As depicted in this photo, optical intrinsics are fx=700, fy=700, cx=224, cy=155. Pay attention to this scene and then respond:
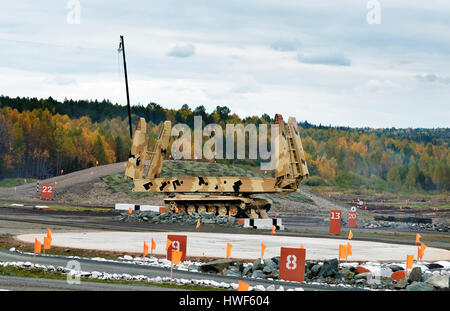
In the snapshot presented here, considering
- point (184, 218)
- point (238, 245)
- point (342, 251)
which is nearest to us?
point (342, 251)

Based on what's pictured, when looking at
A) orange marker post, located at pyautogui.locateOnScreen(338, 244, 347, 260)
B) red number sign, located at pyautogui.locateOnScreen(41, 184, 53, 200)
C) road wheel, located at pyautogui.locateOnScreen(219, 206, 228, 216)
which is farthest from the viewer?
red number sign, located at pyautogui.locateOnScreen(41, 184, 53, 200)

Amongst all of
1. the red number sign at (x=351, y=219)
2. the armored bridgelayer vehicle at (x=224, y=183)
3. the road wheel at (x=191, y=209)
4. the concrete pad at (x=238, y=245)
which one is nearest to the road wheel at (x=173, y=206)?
the armored bridgelayer vehicle at (x=224, y=183)

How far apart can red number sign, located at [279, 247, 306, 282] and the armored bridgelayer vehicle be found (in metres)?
28.1

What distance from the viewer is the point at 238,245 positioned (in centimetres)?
3841

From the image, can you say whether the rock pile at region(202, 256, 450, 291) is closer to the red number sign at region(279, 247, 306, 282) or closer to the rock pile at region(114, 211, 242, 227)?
the red number sign at region(279, 247, 306, 282)

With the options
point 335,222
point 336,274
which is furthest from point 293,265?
point 335,222

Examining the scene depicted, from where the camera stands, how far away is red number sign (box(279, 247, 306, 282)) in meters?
24.9

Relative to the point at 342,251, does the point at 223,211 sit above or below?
below

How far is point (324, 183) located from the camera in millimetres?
168125

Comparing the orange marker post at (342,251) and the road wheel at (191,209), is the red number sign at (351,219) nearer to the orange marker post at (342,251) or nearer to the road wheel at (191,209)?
the road wheel at (191,209)

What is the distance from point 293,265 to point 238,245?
533 inches

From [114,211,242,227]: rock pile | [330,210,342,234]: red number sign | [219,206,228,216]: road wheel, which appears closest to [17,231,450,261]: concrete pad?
[330,210,342,234]: red number sign

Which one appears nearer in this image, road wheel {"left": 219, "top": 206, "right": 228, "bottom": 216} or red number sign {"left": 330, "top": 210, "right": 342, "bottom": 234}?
red number sign {"left": 330, "top": 210, "right": 342, "bottom": 234}

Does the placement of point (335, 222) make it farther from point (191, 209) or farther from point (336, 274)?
point (336, 274)
